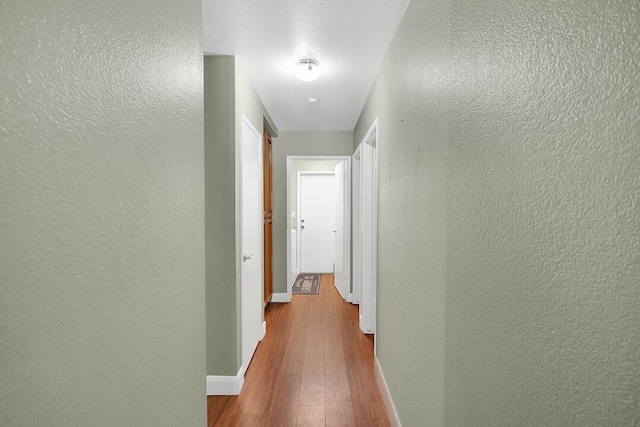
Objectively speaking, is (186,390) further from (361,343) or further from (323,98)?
(323,98)

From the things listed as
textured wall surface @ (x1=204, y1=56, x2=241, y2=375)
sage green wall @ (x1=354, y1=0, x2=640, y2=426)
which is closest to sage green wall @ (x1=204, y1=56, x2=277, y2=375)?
textured wall surface @ (x1=204, y1=56, x2=241, y2=375)

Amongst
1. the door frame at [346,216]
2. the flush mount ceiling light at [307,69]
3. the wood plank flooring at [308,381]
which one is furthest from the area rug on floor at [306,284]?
the flush mount ceiling light at [307,69]

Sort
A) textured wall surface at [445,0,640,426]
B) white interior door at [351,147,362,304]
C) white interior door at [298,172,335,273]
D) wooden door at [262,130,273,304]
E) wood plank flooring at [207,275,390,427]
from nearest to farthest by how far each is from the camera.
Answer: textured wall surface at [445,0,640,426] < wood plank flooring at [207,275,390,427] < wooden door at [262,130,273,304] < white interior door at [351,147,362,304] < white interior door at [298,172,335,273]

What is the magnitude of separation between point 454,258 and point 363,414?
151 cm

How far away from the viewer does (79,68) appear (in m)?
0.72

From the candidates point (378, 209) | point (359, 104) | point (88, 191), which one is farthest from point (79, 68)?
point (359, 104)

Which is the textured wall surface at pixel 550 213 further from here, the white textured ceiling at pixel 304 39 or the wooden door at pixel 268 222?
the wooden door at pixel 268 222

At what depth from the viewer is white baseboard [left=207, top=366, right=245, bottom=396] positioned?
8.11 ft

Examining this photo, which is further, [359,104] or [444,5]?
[359,104]

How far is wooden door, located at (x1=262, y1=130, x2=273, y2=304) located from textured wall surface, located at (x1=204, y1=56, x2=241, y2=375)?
170 centimetres

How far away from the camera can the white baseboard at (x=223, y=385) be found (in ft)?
8.11

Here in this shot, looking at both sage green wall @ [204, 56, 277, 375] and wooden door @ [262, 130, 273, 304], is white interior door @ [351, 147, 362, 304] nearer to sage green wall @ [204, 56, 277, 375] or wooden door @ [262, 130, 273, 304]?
wooden door @ [262, 130, 273, 304]

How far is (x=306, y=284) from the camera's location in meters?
5.81

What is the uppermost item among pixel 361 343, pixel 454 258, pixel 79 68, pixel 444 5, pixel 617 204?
pixel 444 5
